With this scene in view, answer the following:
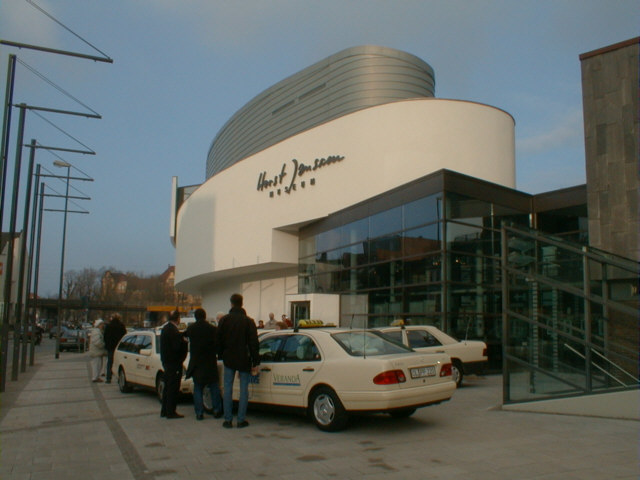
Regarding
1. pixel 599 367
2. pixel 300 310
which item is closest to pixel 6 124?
pixel 599 367

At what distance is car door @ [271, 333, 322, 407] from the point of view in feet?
27.9

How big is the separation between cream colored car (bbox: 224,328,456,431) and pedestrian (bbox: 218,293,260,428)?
0.44m

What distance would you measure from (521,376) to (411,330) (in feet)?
13.2

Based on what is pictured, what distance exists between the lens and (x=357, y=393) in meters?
7.75

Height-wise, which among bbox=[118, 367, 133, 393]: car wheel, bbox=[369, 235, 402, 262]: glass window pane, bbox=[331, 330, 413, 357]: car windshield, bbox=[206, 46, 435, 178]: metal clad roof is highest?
bbox=[206, 46, 435, 178]: metal clad roof

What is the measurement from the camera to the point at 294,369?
870cm

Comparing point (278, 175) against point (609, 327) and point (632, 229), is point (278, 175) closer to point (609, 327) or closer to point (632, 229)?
point (632, 229)

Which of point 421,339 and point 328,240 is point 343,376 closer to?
point 421,339

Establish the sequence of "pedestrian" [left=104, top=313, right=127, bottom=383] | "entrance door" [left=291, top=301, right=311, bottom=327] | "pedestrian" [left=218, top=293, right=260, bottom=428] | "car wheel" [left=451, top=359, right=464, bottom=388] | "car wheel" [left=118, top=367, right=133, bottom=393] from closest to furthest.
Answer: "pedestrian" [left=218, top=293, right=260, bottom=428], "car wheel" [left=118, top=367, right=133, bottom=393], "car wheel" [left=451, top=359, right=464, bottom=388], "pedestrian" [left=104, top=313, right=127, bottom=383], "entrance door" [left=291, top=301, right=311, bottom=327]

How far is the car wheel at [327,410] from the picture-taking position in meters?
7.99

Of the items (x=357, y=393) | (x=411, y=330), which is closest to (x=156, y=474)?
(x=357, y=393)

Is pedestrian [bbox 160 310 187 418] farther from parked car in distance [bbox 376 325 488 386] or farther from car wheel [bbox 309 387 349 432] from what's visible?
parked car in distance [bbox 376 325 488 386]

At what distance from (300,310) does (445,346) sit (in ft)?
41.9

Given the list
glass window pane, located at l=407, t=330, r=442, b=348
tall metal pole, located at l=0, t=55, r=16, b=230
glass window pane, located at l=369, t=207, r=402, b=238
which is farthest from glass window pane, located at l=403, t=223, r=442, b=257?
tall metal pole, located at l=0, t=55, r=16, b=230
